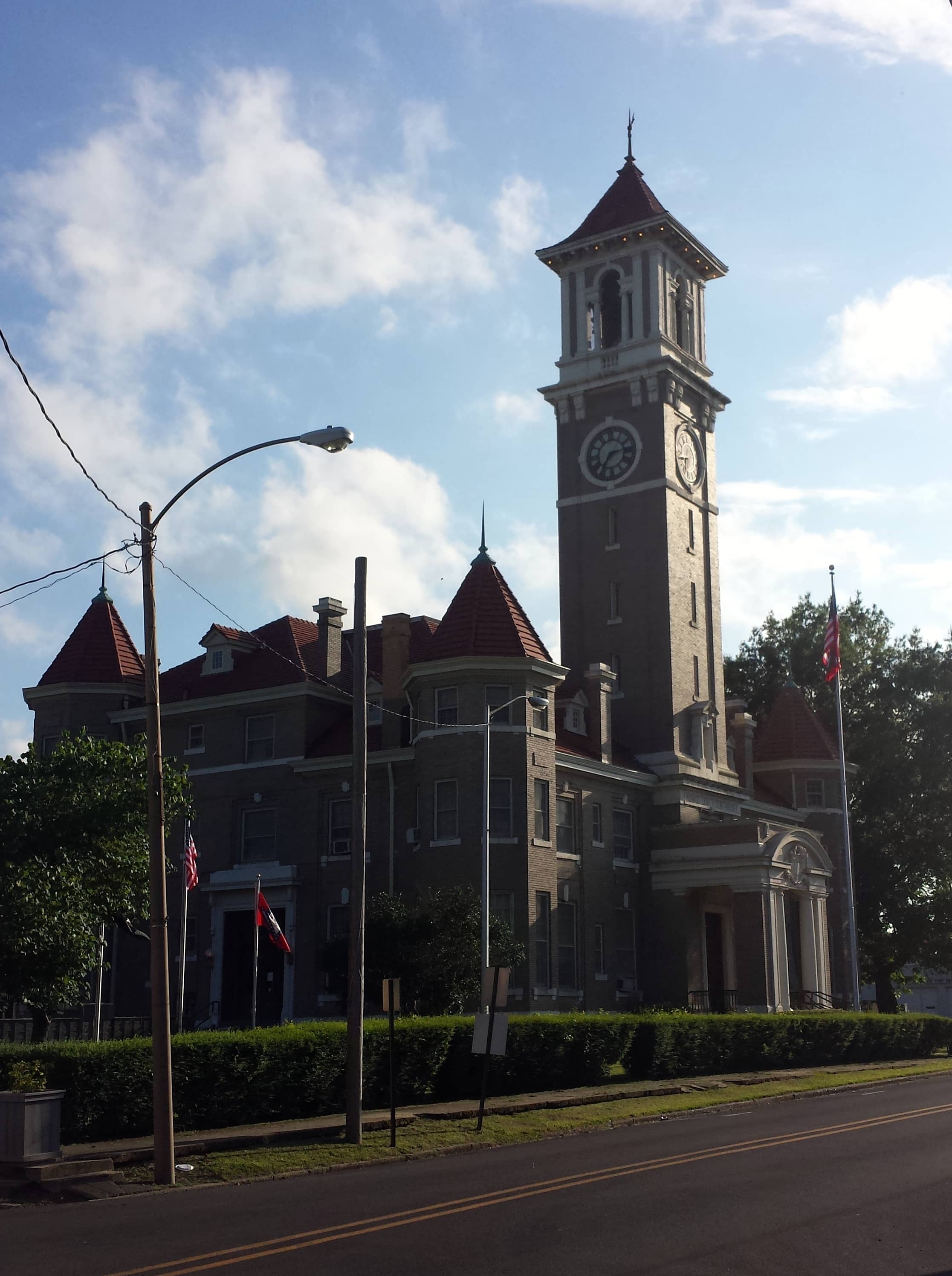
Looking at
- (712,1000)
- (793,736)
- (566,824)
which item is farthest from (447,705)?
(793,736)

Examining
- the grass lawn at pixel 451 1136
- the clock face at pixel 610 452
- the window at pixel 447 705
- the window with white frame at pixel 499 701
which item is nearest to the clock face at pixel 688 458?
the clock face at pixel 610 452

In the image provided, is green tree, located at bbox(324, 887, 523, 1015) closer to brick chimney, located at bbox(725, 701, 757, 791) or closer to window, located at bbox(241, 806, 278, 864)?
window, located at bbox(241, 806, 278, 864)

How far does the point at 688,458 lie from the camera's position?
2408 inches

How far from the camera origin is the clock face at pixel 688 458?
60.2m

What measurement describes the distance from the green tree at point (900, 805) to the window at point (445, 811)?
24.1 m

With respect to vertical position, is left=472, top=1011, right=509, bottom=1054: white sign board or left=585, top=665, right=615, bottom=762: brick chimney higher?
left=585, top=665, right=615, bottom=762: brick chimney

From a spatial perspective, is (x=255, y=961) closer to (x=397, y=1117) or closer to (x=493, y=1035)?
(x=397, y=1117)

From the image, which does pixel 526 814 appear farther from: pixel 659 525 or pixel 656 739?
pixel 659 525

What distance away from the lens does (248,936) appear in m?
49.7

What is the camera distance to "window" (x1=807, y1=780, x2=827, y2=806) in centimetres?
6312

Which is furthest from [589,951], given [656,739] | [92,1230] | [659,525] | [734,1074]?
[92,1230]

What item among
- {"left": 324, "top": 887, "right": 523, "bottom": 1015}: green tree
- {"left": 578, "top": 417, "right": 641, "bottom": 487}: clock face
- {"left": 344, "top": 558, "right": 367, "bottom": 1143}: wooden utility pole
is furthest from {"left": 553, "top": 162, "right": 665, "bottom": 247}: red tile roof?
{"left": 344, "top": 558, "right": 367, "bottom": 1143}: wooden utility pole

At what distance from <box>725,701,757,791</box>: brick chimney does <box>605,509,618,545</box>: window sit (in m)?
9.19

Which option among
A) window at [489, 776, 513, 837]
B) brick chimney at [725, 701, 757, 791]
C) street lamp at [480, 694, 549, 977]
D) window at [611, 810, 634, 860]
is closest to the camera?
street lamp at [480, 694, 549, 977]
